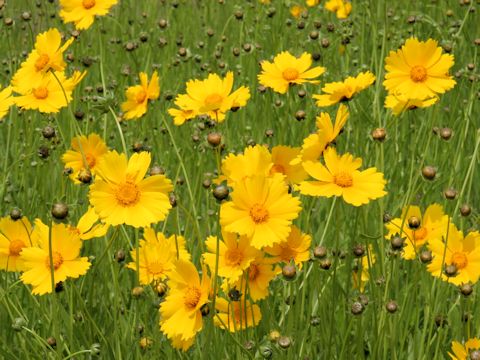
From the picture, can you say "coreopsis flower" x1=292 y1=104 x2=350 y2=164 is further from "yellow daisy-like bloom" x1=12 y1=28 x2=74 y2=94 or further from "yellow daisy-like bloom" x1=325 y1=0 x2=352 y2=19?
"yellow daisy-like bloom" x1=325 y1=0 x2=352 y2=19

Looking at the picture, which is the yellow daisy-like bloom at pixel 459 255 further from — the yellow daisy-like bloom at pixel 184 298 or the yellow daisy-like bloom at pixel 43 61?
the yellow daisy-like bloom at pixel 43 61

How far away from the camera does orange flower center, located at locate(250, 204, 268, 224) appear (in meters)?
1.20

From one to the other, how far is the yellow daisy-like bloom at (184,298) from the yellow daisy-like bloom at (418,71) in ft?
2.50

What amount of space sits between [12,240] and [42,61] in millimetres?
561

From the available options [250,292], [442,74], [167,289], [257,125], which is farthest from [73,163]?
[257,125]

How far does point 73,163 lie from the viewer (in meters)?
1.90

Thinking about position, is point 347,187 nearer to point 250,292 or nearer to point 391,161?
point 250,292

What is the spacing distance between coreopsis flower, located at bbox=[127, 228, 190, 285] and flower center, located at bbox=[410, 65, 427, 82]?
2.36 feet

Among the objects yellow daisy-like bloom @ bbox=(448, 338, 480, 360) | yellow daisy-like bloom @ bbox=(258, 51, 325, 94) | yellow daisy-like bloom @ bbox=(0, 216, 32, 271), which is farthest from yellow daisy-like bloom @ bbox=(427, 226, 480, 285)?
yellow daisy-like bloom @ bbox=(0, 216, 32, 271)

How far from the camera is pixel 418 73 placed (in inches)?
68.4

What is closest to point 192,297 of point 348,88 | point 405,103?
point 348,88

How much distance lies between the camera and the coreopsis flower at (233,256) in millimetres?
1216

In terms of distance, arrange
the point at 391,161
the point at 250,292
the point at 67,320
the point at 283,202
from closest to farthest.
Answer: the point at 283,202
the point at 250,292
the point at 67,320
the point at 391,161

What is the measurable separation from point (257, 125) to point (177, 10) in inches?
87.9
